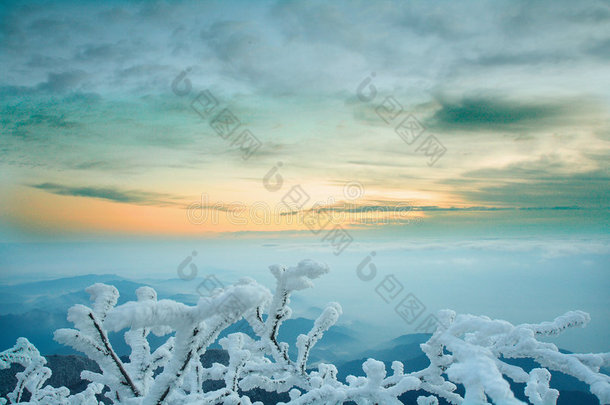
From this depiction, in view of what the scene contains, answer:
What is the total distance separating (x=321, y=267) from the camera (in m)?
3.06

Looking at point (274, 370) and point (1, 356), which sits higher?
point (274, 370)

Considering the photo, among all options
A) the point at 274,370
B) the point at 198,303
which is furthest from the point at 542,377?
the point at 198,303

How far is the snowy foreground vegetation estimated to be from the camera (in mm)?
2131

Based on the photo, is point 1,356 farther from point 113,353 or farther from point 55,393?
point 113,353

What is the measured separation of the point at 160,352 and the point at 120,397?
2.12 ft

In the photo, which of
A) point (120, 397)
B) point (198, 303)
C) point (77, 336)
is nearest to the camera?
point (198, 303)

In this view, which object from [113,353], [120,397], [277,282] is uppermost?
[277,282]

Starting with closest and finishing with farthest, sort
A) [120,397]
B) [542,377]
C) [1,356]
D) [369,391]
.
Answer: [120,397] → [369,391] → [542,377] → [1,356]

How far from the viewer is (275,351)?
3.92m

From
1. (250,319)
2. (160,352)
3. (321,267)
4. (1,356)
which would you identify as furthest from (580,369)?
(1,356)

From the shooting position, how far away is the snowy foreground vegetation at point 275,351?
6.99 ft

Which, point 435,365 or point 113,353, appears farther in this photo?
point 435,365

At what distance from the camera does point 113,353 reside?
2932 millimetres

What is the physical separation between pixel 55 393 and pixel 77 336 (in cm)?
555
